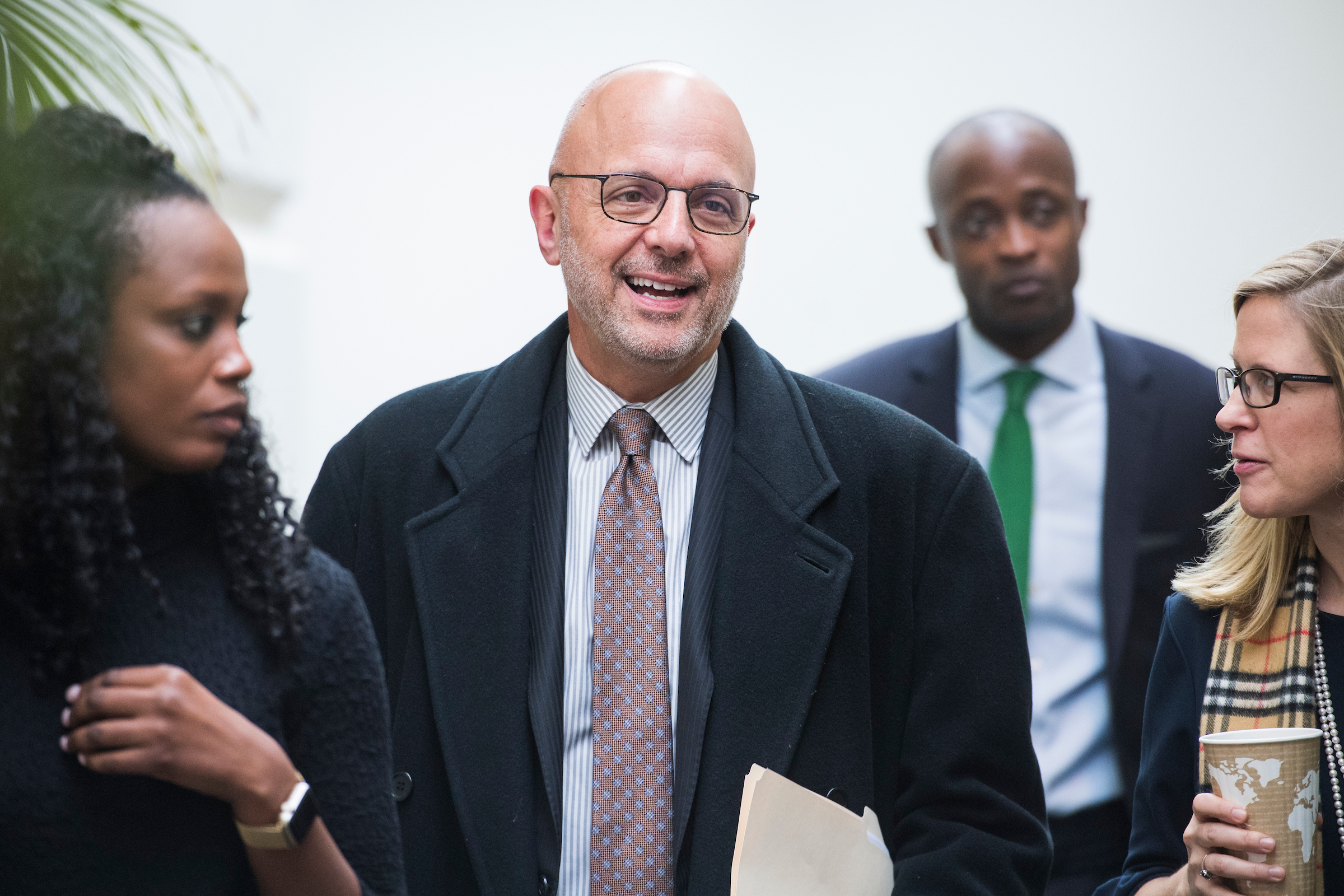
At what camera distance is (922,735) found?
1.87 meters

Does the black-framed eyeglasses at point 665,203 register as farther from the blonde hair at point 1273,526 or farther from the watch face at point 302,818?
the watch face at point 302,818

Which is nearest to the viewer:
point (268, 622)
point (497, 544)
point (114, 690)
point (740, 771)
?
point (114, 690)

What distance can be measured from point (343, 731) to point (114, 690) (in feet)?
0.85

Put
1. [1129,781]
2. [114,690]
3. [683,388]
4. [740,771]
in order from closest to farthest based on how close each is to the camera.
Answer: [114,690] < [740,771] < [683,388] < [1129,781]

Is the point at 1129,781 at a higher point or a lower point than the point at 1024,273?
lower

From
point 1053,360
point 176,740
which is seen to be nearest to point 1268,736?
point 176,740

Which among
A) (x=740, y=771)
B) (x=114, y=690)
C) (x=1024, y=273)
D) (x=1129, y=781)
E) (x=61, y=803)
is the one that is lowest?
(x=1129, y=781)

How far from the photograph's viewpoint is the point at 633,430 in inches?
77.6

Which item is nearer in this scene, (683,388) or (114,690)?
(114,690)

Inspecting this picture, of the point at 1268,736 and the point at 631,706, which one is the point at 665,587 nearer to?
the point at 631,706

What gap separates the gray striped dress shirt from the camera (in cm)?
178

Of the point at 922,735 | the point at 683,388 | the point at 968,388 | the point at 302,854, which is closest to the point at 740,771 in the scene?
the point at 922,735

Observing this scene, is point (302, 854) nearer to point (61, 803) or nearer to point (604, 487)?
point (61, 803)

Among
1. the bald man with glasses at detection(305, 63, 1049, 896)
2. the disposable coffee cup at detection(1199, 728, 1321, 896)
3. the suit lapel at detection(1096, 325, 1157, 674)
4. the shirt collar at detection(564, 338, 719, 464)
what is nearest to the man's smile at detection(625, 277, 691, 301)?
the bald man with glasses at detection(305, 63, 1049, 896)
